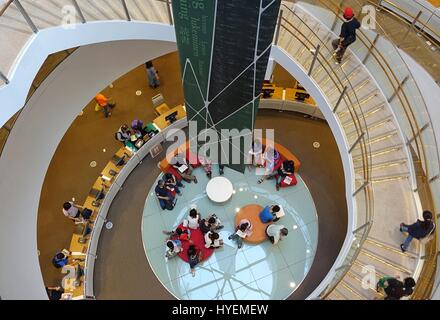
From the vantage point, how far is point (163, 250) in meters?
11.0

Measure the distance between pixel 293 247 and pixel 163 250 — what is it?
3575mm

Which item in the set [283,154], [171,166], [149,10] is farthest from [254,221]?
[149,10]

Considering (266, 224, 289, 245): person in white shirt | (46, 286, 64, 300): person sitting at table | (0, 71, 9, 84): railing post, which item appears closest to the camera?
(0, 71, 9, 84): railing post

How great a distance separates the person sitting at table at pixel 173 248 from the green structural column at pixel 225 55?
11.0ft

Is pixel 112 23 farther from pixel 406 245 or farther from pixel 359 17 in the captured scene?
pixel 406 245

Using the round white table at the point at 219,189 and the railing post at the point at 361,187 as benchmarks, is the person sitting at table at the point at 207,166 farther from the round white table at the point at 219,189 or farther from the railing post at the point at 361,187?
the railing post at the point at 361,187

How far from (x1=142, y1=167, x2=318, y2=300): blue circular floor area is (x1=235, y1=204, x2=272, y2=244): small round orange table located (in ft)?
0.80

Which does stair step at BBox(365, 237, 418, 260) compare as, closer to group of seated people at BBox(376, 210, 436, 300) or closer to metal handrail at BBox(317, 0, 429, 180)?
group of seated people at BBox(376, 210, 436, 300)

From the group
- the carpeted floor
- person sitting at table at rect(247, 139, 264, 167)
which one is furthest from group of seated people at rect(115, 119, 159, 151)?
person sitting at table at rect(247, 139, 264, 167)

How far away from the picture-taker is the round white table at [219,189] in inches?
438

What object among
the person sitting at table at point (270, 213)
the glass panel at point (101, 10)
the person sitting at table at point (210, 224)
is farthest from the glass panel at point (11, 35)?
the person sitting at table at point (270, 213)

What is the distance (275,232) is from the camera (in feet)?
34.2

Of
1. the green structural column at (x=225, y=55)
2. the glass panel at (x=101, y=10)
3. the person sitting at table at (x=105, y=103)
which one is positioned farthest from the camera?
the person sitting at table at (x=105, y=103)

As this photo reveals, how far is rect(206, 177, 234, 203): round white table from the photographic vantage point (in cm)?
1112
